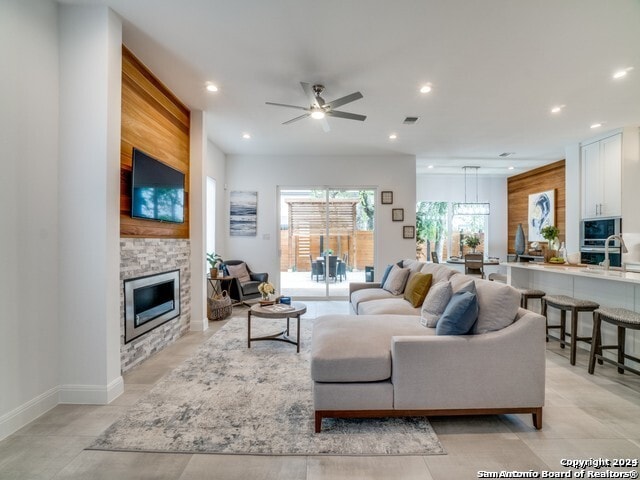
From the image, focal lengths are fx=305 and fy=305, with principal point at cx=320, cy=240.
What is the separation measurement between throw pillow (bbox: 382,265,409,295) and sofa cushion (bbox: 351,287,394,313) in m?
0.07

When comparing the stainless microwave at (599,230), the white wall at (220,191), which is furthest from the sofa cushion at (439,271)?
the white wall at (220,191)

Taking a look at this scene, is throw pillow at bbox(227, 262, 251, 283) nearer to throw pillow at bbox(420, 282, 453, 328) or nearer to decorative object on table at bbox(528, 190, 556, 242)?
throw pillow at bbox(420, 282, 453, 328)

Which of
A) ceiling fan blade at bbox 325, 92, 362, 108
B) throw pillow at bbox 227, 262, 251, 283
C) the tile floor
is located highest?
ceiling fan blade at bbox 325, 92, 362, 108

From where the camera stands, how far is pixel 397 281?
4137 mm

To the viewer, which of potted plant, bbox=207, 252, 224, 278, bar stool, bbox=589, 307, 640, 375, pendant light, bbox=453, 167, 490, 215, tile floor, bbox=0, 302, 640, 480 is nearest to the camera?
tile floor, bbox=0, 302, 640, 480

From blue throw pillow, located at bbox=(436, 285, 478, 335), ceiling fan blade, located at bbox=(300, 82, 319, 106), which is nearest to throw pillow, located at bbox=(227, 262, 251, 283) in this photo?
ceiling fan blade, located at bbox=(300, 82, 319, 106)

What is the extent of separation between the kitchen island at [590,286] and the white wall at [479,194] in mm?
4286

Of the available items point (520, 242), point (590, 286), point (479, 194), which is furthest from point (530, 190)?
point (590, 286)

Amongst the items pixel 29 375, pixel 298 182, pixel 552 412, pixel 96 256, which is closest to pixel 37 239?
pixel 96 256

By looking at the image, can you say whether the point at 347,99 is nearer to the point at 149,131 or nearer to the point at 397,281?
the point at 149,131

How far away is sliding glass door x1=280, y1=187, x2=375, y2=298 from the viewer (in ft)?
21.2

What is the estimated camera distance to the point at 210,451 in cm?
179

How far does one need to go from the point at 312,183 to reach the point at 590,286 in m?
4.62

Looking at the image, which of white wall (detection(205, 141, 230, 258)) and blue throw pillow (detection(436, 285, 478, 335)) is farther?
white wall (detection(205, 141, 230, 258))
